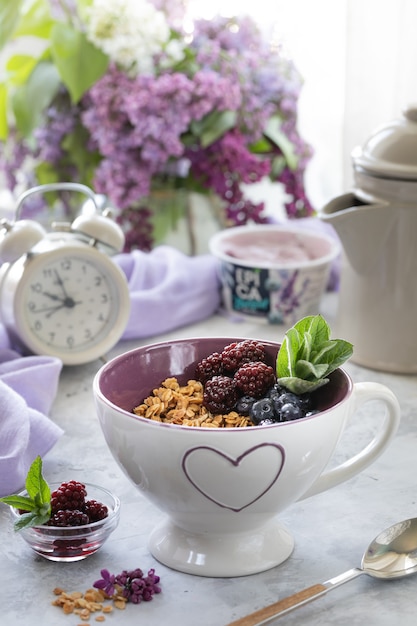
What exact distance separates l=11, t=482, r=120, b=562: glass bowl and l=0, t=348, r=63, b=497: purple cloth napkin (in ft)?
0.34

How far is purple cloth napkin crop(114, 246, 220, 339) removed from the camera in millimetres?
1337

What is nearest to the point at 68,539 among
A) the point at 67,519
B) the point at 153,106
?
the point at 67,519

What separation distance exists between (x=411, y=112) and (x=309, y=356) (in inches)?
18.3

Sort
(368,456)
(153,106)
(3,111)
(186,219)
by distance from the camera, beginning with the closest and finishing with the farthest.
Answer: (368,456)
(153,106)
(186,219)
(3,111)

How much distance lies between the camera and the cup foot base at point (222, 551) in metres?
0.78

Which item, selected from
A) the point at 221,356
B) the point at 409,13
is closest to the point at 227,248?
the point at 409,13

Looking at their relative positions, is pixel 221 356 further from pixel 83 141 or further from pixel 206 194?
pixel 83 141

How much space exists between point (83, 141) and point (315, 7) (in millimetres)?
447

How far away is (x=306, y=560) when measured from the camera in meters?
0.81

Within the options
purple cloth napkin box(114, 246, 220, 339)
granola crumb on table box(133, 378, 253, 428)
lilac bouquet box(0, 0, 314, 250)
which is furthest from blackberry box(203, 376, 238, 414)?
lilac bouquet box(0, 0, 314, 250)

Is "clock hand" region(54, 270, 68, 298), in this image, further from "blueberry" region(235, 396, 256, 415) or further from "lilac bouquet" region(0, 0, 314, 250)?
"blueberry" region(235, 396, 256, 415)

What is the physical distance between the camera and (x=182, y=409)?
0.82 meters

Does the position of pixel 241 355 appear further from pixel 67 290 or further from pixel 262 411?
pixel 67 290

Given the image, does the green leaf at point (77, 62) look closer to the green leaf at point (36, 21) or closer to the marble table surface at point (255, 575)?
the green leaf at point (36, 21)
